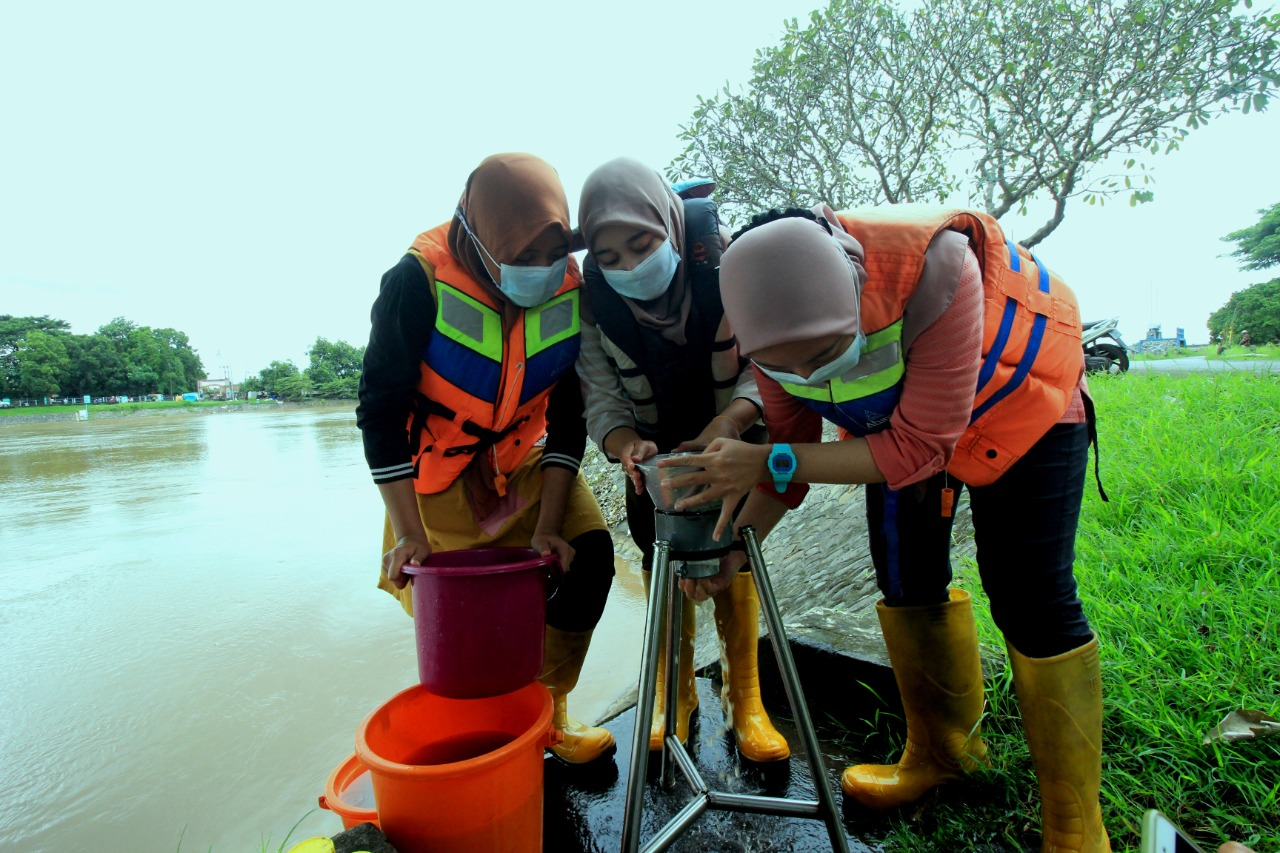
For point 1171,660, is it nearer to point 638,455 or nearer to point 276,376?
point 638,455

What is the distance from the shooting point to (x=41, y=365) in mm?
45344

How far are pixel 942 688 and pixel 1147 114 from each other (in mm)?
7145

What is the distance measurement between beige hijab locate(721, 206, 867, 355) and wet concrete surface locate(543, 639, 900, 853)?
0.84 metres

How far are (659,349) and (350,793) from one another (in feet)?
4.88

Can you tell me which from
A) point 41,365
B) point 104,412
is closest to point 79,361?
point 41,365

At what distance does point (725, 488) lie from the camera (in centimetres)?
133

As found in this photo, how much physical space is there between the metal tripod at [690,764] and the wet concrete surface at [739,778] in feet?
0.30

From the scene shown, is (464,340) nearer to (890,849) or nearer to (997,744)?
(890,849)

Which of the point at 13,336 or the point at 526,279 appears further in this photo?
the point at 13,336

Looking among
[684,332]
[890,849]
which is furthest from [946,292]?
[890,849]

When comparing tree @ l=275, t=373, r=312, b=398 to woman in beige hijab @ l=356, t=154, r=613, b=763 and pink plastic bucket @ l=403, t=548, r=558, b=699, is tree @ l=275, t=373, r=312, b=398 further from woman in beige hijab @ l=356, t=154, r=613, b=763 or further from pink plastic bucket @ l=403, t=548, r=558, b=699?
pink plastic bucket @ l=403, t=548, r=558, b=699

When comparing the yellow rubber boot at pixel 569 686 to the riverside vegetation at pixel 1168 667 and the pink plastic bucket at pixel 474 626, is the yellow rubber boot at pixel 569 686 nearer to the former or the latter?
the pink plastic bucket at pixel 474 626

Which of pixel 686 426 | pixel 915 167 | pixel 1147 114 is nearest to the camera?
pixel 686 426

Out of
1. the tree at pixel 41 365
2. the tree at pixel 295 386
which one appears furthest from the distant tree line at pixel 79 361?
the tree at pixel 295 386
